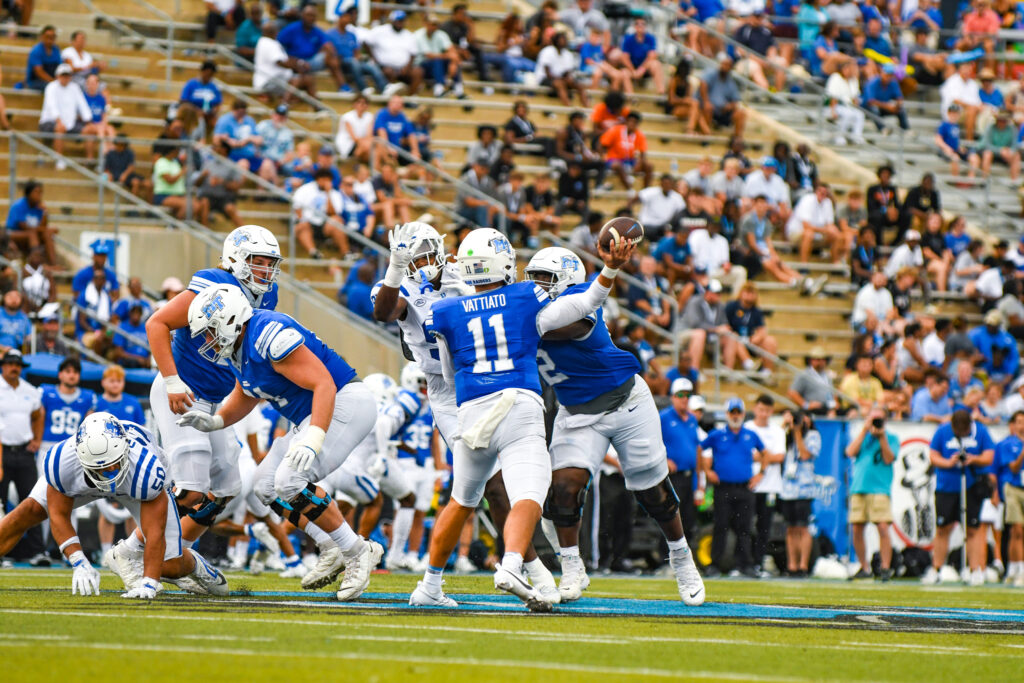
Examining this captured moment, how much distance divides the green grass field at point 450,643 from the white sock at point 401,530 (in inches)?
194

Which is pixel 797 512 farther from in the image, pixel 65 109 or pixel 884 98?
pixel 884 98

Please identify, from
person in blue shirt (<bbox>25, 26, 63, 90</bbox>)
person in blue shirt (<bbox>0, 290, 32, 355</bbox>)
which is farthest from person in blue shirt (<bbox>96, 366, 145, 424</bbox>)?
person in blue shirt (<bbox>25, 26, 63, 90</bbox>)

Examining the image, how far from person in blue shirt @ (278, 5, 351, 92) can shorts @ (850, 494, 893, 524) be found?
9.55m

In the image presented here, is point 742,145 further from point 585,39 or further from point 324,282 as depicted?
point 324,282

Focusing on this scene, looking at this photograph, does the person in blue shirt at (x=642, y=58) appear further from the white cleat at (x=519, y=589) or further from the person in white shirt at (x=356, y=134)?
the white cleat at (x=519, y=589)

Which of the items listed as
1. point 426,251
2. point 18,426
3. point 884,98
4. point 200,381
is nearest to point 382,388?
point 18,426

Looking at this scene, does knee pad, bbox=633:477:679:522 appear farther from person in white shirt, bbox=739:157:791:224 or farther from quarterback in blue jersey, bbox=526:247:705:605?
person in white shirt, bbox=739:157:791:224

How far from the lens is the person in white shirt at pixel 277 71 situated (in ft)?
67.6

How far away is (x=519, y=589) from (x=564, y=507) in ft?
5.17

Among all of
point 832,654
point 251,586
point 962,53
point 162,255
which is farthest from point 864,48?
point 832,654

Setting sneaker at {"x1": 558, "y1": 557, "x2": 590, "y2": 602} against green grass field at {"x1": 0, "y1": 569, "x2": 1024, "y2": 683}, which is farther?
sneaker at {"x1": 558, "y1": 557, "x2": 590, "y2": 602}

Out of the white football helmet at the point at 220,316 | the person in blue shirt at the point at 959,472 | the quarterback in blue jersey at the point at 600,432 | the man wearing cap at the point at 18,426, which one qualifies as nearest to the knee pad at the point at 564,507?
the quarterback in blue jersey at the point at 600,432

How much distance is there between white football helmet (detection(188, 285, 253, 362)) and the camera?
8.20 metres

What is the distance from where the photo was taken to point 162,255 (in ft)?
56.9
